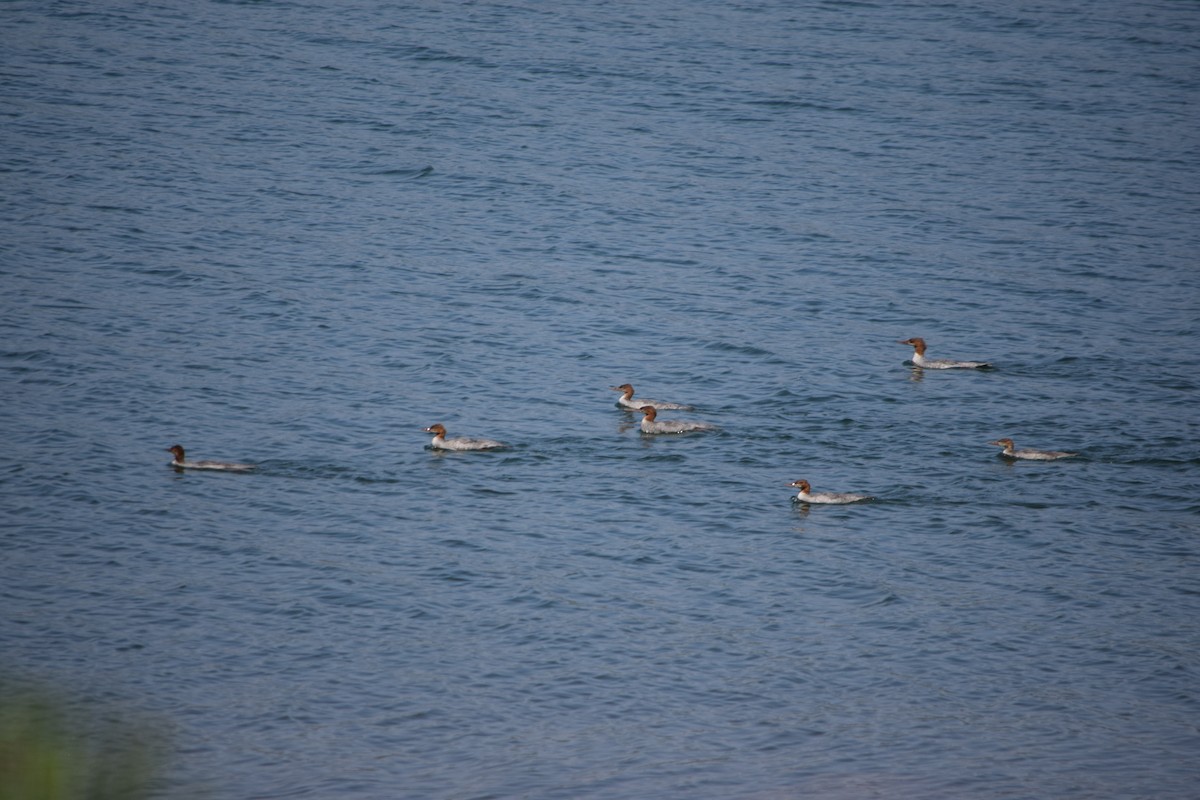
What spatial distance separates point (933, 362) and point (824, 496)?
7.86 metres

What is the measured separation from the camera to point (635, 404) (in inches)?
1014

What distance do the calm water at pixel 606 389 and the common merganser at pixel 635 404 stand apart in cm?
52

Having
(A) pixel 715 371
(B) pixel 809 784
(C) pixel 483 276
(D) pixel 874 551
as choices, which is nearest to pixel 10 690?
(B) pixel 809 784

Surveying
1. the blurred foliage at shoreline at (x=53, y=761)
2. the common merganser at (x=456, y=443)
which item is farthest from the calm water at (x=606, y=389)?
the blurred foliage at shoreline at (x=53, y=761)

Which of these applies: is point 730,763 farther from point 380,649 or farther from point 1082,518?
point 1082,518

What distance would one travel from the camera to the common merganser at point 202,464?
2230 cm

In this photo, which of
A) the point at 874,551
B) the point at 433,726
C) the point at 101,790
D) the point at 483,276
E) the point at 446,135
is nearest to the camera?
the point at 101,790

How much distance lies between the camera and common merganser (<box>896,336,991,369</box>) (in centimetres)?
2809

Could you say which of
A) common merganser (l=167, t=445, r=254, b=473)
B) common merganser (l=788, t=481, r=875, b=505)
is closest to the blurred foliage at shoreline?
common merganser (l=788, t=481, r=875, b=505)

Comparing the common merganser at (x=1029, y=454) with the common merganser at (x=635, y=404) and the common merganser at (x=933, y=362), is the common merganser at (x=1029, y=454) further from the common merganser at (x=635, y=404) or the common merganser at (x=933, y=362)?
the common merganser at (x=635, y=404)

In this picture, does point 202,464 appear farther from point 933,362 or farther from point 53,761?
point 53,761

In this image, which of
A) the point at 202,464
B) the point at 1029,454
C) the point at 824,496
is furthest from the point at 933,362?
the point at 202,464

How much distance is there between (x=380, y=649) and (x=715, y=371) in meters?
→ 13.2

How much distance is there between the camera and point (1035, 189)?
3850cm
